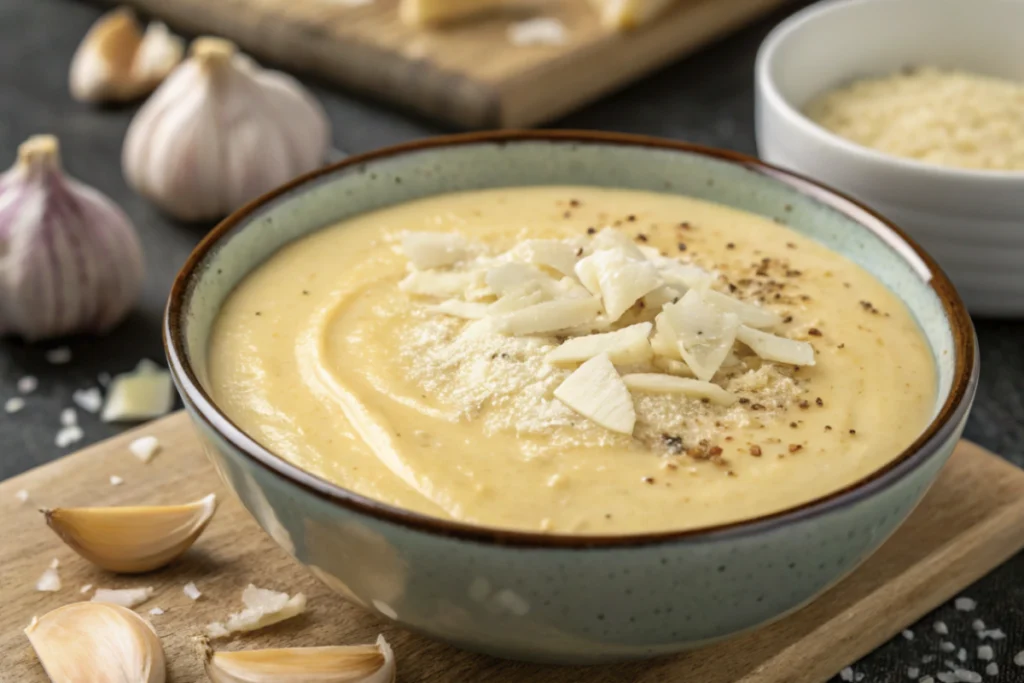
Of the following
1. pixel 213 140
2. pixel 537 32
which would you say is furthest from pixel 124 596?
pixel 537 32

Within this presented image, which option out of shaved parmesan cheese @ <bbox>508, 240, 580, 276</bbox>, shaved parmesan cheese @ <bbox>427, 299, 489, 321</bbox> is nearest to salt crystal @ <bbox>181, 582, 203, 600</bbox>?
shaved parmesan cheese @ <bbox>427, 299, 489, 321</bbox>

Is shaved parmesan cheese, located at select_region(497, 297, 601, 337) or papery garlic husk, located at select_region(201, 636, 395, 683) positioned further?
shaved parmesan cheese, located at select_region(497, 297, 601, 337)

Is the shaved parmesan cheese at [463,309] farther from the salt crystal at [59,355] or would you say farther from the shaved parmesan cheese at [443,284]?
the salt crystal at [59,355]

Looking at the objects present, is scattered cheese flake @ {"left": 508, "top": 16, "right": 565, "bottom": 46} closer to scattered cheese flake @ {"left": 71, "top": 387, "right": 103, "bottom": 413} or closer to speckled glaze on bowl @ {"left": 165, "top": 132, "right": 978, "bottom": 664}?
scattered cheese flake @ {"left": 71, "top": 387, "right": 103, "bottom": 413}

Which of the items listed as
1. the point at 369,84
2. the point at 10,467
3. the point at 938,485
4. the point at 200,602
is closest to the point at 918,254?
the point at 938,485

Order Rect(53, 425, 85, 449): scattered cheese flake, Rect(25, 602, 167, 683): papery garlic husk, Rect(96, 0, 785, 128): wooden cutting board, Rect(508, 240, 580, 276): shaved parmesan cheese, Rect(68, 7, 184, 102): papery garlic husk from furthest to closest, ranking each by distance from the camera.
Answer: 1. Rect(68, 7, 184, 102): papery garlic husk
2. Rect(96, 0, 785, 128): wooden cutting board
3. Rect(53, 425, 85, 449): scattered cheese flake
4. Rect(508, 240, 580, 276): shaved parmesan cheese
5. Rect(25, 602, 167, 683): papery garlic husk

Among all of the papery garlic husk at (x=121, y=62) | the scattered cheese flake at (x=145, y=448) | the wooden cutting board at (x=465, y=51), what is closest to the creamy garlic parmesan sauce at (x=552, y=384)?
the scattered cheese flake at (x=145, y=448)

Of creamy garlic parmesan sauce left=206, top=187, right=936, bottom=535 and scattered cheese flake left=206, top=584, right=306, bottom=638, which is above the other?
creamy garlic parmesan sauce left=206, top=187, right=936, bottom=535

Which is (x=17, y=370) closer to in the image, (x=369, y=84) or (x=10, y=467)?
(x=10, y=467)
